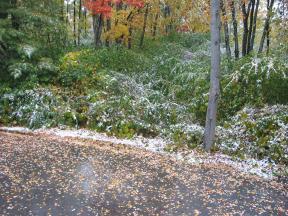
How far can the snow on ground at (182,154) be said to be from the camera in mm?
9219

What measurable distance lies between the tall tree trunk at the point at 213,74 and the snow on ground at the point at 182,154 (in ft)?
1.65

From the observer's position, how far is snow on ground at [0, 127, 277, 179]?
363 inches

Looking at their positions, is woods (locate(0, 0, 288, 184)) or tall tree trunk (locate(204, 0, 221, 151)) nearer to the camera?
tall tree trunk (locate(204, 0, 221, 151))

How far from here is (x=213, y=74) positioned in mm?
9852

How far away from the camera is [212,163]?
31.5ft

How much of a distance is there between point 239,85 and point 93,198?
6.94 m

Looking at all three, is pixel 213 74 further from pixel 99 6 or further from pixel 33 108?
pixel 99 6

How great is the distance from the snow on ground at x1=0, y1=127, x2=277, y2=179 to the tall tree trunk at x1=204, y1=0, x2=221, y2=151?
19.9 inches

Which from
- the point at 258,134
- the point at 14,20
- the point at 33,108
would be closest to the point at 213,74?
the point at 258,134

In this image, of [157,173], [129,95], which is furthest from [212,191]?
[129,95]

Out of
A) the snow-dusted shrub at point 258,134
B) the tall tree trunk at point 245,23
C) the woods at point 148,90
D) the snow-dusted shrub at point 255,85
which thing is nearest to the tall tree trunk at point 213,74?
the woods at point 148,90

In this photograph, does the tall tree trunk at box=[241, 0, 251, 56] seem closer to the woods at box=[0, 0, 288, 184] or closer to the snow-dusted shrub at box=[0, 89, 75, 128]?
the woods at box=[0, 0, 288, 184]

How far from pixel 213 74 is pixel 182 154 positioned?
89.2 inches

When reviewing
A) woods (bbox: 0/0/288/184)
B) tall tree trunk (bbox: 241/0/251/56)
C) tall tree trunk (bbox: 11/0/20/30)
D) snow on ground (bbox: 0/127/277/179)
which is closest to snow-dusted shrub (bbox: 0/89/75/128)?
woods (bbox: 0/0/288/184)
